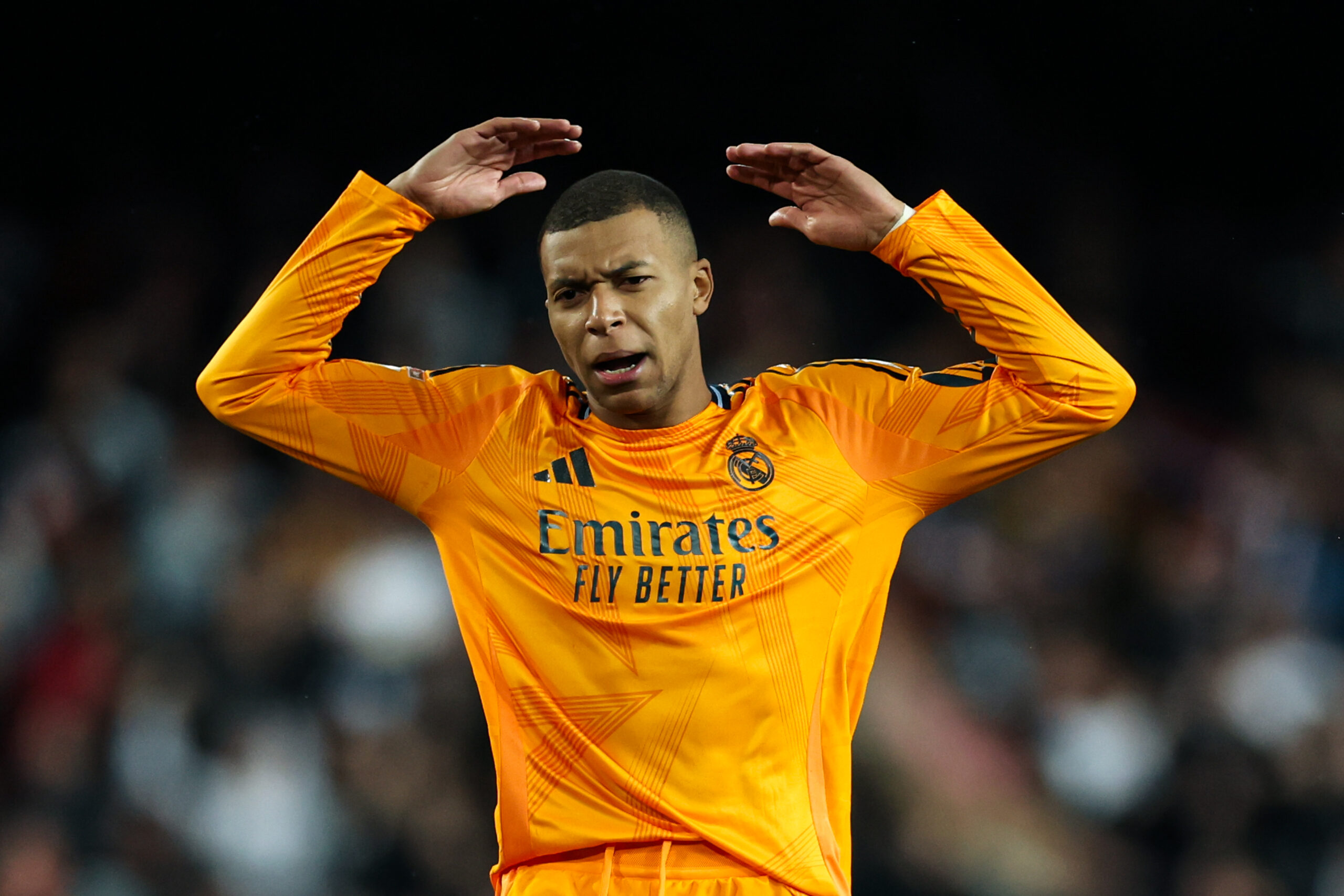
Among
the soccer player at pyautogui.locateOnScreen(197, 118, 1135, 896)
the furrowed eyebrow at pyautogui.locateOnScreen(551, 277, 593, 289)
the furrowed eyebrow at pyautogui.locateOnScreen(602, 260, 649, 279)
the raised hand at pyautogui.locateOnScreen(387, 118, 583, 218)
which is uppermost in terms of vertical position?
the raised hand at pyautogui.locateOnScreen(387, 118, 583, 218)

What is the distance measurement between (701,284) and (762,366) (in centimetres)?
111

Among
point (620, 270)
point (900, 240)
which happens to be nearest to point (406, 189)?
point (620, 270)

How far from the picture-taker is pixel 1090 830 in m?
2.72

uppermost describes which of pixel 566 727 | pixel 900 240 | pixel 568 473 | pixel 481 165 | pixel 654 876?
pixel 481 165

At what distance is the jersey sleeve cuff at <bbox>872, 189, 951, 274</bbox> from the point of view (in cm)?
165

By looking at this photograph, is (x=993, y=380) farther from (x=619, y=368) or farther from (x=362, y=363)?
(x=362, y=363)

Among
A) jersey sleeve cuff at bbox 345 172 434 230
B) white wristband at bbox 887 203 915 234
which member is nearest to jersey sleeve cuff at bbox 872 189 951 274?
white wristband at bbox 887 203 915 234

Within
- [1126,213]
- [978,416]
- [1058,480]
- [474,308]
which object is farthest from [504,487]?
[1126,213]

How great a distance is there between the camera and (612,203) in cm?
168

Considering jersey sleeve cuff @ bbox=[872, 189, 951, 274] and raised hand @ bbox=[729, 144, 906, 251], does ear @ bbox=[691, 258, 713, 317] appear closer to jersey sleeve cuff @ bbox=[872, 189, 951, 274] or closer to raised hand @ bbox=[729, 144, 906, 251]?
raised hand @ bbox=[729, 144, 906, 251]

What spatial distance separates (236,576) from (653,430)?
5.06 feet

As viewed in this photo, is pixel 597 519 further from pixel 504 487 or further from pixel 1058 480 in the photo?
pixel 1058 480

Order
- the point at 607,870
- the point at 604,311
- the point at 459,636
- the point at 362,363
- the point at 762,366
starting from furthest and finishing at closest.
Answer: the point at 762,366
the point at 459,636
the point at 362,363
the point at 604,311
the point at 607,870

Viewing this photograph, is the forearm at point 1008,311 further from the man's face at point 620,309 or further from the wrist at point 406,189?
the wrist at point 406,189
